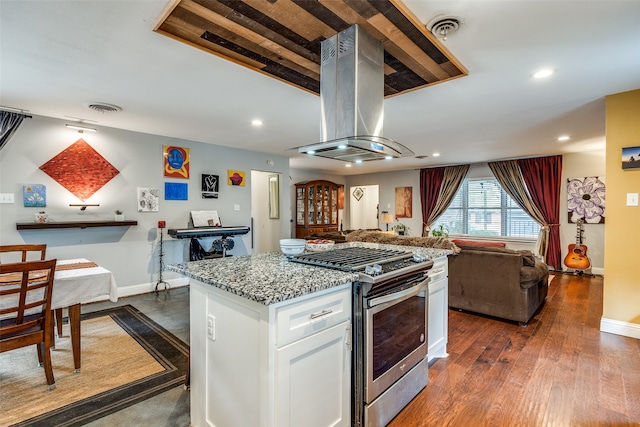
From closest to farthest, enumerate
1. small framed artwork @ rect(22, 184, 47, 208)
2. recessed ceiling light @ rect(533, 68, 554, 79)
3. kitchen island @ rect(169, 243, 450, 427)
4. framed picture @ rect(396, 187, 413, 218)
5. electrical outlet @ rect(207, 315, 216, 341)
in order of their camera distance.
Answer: kitchen island @ rect(169, 243, 450, 427) < electrical outlet @ rect(207, 315, 216, 341) < recessed ceiling light @ rect(533, 68, 554, 79) < small framed artwork @ rect(22, 184, 47, 208) < framed picture @ rect(396, 187, 413, 218)

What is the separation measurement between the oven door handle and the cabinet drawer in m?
0.15

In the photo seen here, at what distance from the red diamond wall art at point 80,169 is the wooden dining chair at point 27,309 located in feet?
6.85

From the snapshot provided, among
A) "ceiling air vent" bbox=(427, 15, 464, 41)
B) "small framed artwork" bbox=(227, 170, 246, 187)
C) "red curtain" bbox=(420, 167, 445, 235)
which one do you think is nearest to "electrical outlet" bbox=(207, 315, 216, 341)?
"ceiling air vent" bbox=(427, 15, 464, 41)

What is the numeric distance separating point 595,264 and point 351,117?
6.41 meters

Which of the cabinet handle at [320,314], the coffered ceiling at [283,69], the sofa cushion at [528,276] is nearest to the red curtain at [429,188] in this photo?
the coffered ceiling at [283,69]

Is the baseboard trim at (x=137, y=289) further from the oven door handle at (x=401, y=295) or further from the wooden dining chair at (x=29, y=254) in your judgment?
the oven door handle at (x=401, y=295)

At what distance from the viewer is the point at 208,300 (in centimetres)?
159

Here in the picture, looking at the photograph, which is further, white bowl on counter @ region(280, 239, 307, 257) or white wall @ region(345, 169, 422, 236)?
white wall @ region(345, 169, 422, 236)

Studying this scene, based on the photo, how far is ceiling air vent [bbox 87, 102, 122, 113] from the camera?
3.16m

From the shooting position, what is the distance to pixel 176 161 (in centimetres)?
479

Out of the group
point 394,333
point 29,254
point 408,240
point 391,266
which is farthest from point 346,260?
point 29,254

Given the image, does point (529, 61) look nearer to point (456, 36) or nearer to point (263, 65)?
point (456, 36)

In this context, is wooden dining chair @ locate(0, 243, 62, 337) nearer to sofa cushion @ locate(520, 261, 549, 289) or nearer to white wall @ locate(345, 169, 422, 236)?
sofa cushion @ locate(520, 261, 549, 289)

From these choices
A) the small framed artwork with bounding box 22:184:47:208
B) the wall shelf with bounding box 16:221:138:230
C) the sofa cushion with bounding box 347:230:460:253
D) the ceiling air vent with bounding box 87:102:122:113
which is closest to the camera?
the ceiling air vent with bounding box 87:102:122:113
